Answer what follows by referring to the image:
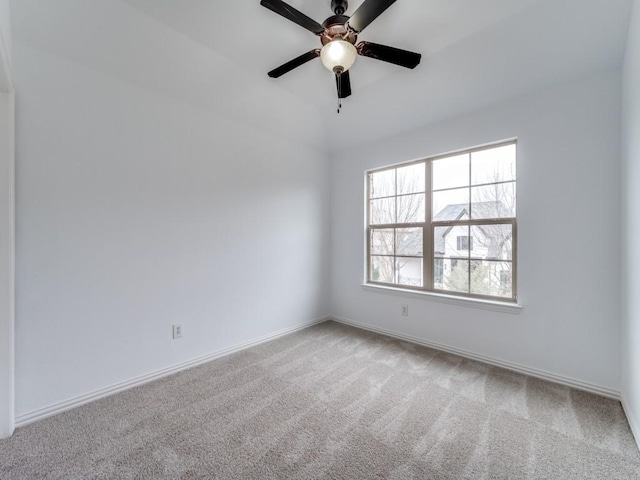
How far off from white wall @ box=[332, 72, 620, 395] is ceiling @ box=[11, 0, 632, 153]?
0.21 meters

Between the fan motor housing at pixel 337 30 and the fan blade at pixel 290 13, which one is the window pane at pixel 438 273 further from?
the fan blade at pixel 290 13

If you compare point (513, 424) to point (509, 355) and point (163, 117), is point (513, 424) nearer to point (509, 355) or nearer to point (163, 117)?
point (509, 355)

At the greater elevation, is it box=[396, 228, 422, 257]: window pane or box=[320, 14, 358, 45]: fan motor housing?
box=[320, 14, 358, 45]: fan motor housing

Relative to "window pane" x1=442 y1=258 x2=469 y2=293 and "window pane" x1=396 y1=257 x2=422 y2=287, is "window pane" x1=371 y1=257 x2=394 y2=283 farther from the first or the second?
"window pane" x1=442 y1=258 x2=469 y2=293

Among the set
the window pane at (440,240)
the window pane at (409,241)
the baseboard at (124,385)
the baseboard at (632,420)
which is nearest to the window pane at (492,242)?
the window pane at (440,240)

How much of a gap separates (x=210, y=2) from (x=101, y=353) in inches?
104

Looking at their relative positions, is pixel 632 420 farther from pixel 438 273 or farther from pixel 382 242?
pixel 382 242

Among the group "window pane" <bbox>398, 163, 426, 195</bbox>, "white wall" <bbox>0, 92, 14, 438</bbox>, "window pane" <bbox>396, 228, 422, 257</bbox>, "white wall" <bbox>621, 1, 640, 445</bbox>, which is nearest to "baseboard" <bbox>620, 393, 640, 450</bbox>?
"white wall" <bbox>621, 1, 640, 445</bbox>

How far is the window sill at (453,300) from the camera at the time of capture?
2488 millimetres

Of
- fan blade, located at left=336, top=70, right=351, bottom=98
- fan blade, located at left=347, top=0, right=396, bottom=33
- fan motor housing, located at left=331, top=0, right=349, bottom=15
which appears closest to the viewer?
fan blade, located at left=347, top=0, right=396, bottom=33

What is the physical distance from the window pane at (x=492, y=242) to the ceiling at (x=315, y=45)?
1.20 metres

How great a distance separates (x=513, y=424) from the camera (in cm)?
176

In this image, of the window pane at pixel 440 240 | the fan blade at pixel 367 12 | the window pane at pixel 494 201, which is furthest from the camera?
the window pane at pixel 440 240

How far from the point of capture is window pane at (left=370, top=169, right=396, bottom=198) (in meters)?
3.49
